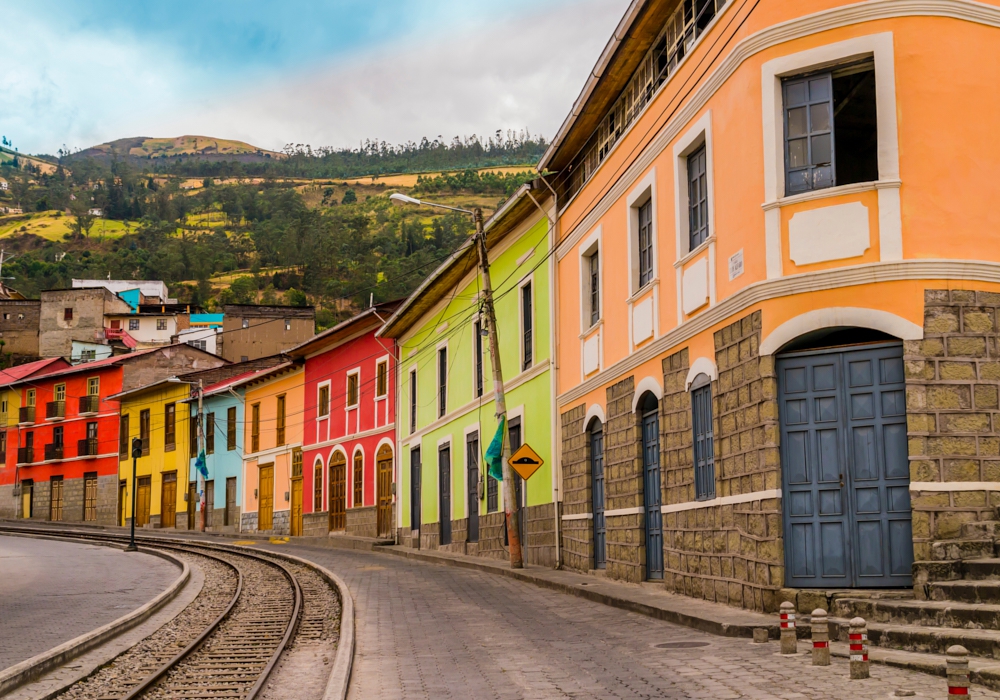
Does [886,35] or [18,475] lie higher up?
[886,35]

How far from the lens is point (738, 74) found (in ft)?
43.2

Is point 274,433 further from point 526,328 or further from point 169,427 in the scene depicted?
point 526,328

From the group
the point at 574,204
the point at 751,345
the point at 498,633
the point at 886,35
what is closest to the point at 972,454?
the point at 751,345

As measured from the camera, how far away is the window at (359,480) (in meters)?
37.3

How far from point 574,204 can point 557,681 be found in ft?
42.3

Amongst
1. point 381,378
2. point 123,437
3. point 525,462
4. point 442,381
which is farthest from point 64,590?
point 123,437

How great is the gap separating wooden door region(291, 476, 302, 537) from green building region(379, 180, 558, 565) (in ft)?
30.8

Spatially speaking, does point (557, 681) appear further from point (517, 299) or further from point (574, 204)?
point (517, 299)

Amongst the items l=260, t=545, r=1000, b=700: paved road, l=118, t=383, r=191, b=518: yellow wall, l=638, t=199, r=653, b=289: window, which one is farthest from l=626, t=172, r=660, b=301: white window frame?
l=118, t=383, r=191, b=518: yellow wall

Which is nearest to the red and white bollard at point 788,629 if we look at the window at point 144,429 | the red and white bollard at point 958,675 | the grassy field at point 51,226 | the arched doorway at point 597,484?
the red and white bollard at point 958,675

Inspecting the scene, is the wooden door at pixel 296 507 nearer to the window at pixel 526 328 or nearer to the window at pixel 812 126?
the window at pixel 526 328

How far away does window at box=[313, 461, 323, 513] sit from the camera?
40.3 meters

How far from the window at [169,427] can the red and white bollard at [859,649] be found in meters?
45.7

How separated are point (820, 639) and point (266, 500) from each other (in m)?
37.7
